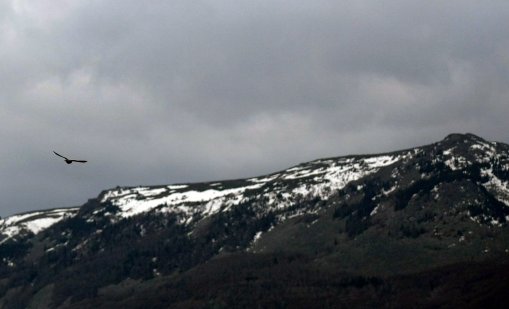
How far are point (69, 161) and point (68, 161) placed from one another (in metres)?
0.62

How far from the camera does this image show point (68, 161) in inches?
4316

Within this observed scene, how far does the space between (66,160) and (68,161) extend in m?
0.28

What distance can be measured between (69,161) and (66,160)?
2.34 ft

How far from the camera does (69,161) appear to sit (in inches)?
4294

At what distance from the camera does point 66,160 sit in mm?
109562

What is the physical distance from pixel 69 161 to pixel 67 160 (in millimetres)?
521

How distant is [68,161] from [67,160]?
245 mm

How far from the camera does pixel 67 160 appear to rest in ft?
359

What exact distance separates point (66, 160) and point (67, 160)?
0.20 metres
